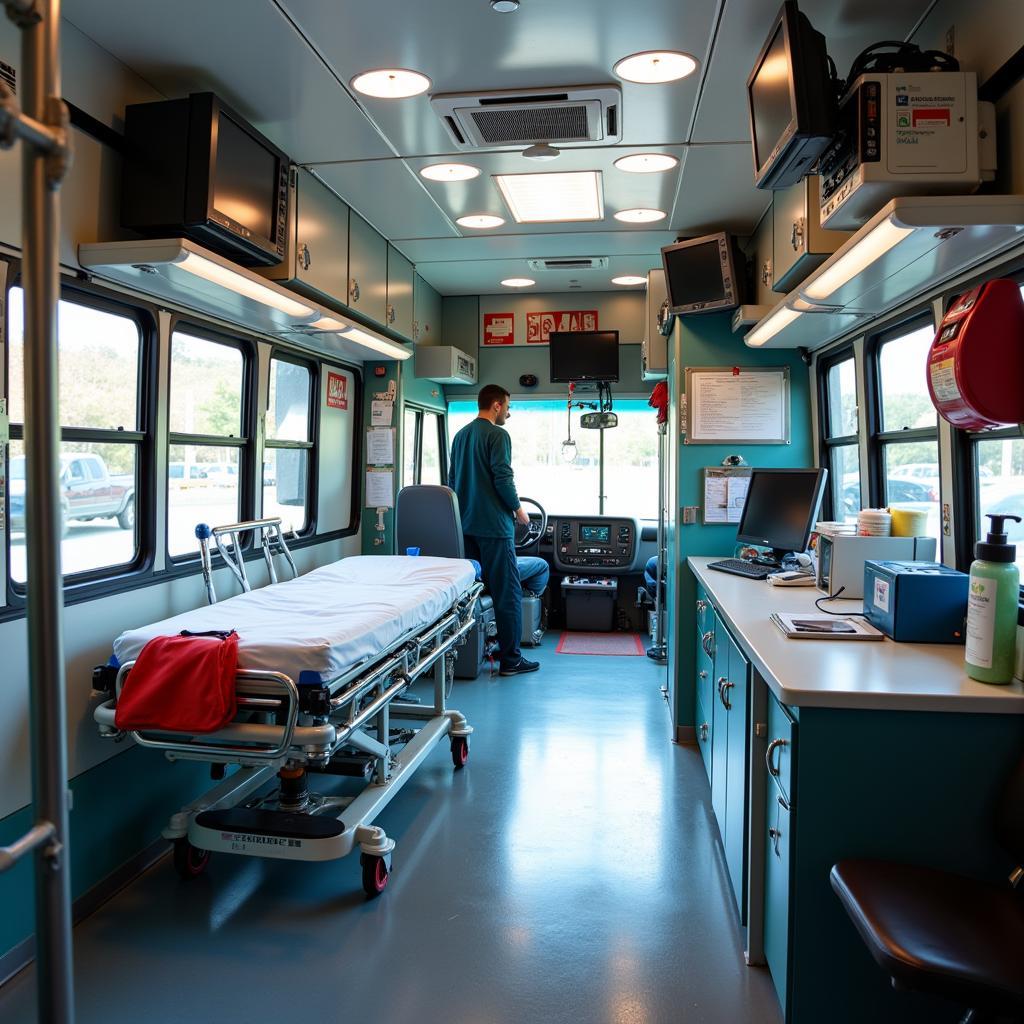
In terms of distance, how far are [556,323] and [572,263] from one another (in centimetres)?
111

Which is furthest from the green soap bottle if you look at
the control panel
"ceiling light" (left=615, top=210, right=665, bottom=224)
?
the control panel

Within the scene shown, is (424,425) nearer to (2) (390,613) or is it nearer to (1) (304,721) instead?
(2) (390,613)

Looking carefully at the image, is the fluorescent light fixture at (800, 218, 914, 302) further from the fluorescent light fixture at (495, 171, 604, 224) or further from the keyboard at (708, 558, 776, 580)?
the fluorescent light fixture at (495, 171, 604, 224)

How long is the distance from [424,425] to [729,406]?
3111 millimetres

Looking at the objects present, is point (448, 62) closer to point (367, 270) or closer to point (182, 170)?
point (182, 170)

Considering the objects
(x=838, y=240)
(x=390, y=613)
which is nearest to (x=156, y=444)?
(x=390, y=613)

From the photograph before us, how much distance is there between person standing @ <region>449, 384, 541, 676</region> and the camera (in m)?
5.62

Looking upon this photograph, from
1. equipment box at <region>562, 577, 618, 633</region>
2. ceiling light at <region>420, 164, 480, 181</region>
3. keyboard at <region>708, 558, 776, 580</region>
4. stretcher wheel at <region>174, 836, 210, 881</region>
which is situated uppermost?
ceiling light at <region>420, 164, 480, 181</region>

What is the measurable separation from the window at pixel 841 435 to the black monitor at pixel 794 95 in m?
1.83

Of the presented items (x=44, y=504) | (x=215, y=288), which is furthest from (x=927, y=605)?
(x=215, y=288)

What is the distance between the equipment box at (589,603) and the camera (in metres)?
7.19

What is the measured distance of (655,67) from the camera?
300cm

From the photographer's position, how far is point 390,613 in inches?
119

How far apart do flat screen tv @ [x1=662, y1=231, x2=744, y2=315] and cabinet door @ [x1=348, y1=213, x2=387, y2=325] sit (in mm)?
1749
